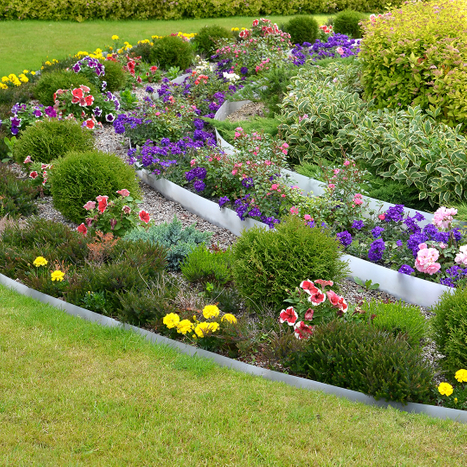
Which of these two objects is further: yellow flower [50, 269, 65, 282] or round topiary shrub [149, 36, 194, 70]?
round topiary shrub [149, 36, 194, 70]

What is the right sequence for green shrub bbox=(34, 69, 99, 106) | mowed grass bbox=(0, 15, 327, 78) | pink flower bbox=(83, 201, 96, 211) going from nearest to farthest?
pink flower bbox=(83, 201, 96, 211)
green shrub bbox=(34, 69, 99, 106)
mowed grass bbox=(0, 15, 327, 78)

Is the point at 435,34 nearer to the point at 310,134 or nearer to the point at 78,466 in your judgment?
the point at 310,134

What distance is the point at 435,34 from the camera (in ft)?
21.7

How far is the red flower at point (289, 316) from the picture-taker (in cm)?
366

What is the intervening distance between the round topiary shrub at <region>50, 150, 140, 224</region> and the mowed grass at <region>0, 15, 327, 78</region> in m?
7.37

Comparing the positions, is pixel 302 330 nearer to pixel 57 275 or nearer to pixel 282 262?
pixel 282 262

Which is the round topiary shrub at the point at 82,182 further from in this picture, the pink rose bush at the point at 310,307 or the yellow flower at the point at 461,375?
the yellow flower at the point at 461,375

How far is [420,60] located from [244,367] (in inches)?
186

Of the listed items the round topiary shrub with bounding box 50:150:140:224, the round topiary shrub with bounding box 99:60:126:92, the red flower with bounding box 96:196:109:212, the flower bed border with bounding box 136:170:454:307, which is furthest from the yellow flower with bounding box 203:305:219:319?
the round topiary shrub with bounding box 99:60:126:92

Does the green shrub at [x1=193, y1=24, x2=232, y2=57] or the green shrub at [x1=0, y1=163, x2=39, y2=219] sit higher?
the green shrub at [x1=193, y1=24, x2=232, y2=57]

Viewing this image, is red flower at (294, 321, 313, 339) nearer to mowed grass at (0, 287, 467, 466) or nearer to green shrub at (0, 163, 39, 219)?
mowed grass at (0, 287, 467, 466)

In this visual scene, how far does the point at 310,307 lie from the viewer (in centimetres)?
376

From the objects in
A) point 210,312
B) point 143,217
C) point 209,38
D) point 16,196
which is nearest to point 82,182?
point 143,217

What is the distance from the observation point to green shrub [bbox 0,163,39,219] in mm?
5512
